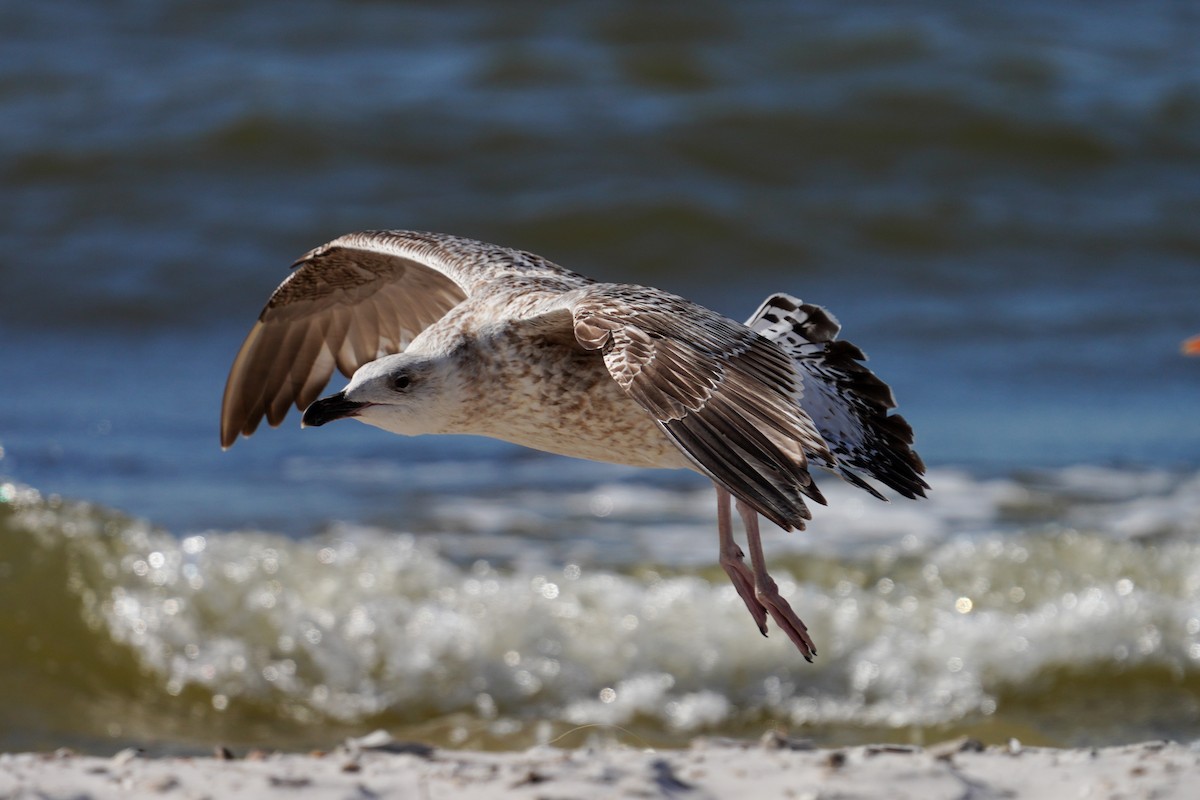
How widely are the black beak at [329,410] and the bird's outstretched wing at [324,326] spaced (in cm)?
126

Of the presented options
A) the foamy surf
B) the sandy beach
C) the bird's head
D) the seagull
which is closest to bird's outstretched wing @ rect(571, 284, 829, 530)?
the seagull

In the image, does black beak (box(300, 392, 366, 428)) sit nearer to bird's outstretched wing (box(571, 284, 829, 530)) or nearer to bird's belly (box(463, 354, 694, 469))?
bird's belly (box(463, 354, 694, 469))

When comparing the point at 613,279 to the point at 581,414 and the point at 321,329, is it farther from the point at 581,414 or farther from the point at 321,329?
the point at 581,414

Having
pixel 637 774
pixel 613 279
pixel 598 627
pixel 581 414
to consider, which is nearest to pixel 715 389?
pixel 581 414

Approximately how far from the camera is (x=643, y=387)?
328 centimetres

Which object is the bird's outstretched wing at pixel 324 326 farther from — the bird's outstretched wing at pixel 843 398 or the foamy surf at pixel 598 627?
the bird's outstretched wing at pixel 843 398

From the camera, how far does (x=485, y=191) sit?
38.4 ft

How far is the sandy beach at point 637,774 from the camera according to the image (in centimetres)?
359

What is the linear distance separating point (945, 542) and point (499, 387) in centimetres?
335

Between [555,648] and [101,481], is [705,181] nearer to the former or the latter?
[101,481]

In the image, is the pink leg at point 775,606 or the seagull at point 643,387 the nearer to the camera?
the seagull at point 643,387

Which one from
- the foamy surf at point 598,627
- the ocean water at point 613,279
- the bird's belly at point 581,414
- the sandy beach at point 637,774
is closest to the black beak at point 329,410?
the bird's belly at point 581,414

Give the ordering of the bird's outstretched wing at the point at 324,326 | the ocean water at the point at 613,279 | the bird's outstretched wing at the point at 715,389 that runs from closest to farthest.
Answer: the bird's outstretched wing at the point at 715,389, the bird's outstretched wing at the point at 324,326, the ocean water at the point at 613,279

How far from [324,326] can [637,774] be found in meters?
2.05
